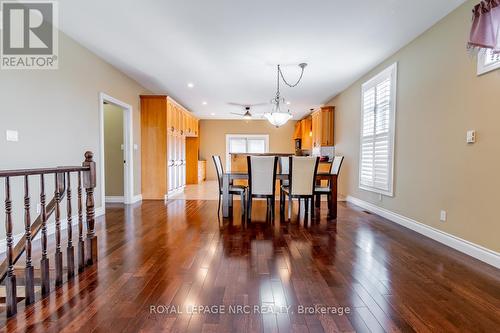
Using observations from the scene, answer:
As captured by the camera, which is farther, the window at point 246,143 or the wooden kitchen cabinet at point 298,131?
the window at point 246,143

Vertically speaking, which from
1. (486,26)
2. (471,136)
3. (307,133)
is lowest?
(471,136)

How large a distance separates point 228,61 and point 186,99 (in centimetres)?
305

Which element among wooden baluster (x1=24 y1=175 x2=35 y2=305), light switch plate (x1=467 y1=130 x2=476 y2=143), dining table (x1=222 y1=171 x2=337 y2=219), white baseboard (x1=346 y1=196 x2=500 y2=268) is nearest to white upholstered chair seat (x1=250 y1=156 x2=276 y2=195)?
dining table (x1=222 y1=171 x2=337 y2=219)

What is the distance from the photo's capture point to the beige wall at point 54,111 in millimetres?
2703

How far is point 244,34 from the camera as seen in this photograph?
3.31 meters

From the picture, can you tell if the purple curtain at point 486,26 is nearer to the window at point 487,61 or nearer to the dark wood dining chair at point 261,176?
the window at point 487,61

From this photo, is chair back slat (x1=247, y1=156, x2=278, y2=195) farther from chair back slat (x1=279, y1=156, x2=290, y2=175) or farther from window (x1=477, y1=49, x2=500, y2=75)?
window (x1=477, y1=49, x2=500, y2=75)

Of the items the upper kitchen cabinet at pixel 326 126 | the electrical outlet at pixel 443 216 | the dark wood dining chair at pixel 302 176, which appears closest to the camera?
the electrical outlet at pixel 443 216

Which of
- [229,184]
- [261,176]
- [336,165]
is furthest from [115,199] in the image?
[336,165]

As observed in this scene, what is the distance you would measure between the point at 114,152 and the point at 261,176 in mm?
3535

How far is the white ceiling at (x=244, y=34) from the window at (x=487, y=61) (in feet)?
2.16

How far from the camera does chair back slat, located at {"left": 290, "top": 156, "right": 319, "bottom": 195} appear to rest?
3.93m

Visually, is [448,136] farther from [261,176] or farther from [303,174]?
[261,176]

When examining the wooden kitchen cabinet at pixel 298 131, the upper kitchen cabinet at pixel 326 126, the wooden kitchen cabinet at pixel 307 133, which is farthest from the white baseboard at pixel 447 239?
the wooden kitchen cabinet at pixel 298 131
